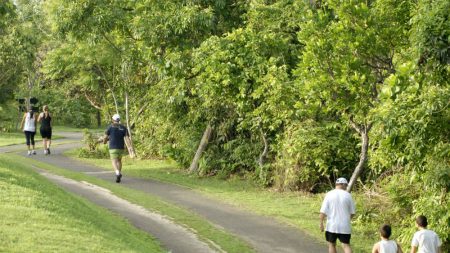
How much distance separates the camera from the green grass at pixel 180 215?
1218 cm

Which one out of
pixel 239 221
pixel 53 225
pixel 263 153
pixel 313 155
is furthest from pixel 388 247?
pixel 263 153

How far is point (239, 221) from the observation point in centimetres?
1445

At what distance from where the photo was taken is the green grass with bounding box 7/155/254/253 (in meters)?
12.2

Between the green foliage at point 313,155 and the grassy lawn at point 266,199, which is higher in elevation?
the green foliage at point 313,155

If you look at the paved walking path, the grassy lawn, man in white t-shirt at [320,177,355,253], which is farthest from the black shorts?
the grassy lawn

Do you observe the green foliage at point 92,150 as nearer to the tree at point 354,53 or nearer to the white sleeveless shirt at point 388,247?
the tree at point 354,53

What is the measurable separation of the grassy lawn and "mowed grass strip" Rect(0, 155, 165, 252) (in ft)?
12.4

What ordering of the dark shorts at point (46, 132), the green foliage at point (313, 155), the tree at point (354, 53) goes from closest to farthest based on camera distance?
the tree at point (354, 53) < the green foliage at point (313, 155) < the dark shorts at point (46, 132)

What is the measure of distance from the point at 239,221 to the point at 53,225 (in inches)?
229

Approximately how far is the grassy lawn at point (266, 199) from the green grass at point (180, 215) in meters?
1.71

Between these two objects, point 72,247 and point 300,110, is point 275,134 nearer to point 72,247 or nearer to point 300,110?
point 300,110

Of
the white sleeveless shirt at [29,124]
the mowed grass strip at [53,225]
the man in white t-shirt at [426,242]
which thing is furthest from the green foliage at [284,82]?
the mowed grass strip at [53,225]

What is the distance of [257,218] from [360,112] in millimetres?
3152

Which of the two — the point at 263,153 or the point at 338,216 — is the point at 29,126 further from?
the point at 338,216
